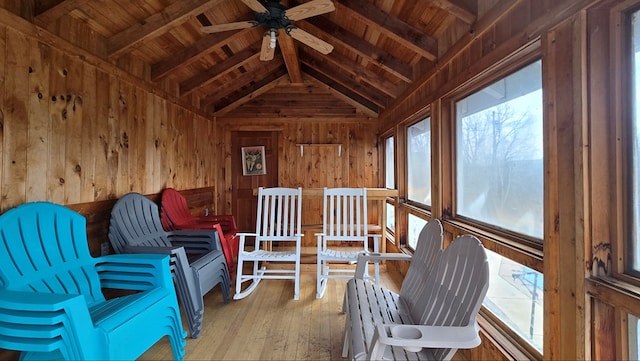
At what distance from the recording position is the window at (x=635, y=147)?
3.60 ft

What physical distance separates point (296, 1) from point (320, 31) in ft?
1.24

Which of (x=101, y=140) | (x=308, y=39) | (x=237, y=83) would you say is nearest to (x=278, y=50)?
(x=237, y=83)

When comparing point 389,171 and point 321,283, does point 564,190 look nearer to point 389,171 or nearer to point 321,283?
point 321,283

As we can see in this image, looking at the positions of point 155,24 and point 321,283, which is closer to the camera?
point 155,24

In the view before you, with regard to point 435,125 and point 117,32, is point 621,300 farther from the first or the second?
point 117,32

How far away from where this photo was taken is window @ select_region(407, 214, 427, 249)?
3.39 meters

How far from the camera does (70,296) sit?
4.30 ft

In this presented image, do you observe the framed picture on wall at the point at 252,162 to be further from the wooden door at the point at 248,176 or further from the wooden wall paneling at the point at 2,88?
the wooden wall paneling at the point at 2,88

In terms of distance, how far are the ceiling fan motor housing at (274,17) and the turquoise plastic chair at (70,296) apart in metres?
1.91

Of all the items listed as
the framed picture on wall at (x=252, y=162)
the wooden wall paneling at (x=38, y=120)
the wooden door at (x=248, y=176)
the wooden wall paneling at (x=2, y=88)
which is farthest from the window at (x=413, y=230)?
the wooden wall paneling at (x=2, y=88)

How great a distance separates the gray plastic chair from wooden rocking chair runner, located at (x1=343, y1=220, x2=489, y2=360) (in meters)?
1.19

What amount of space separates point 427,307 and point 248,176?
4.10 m

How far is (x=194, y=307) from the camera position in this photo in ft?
7.34

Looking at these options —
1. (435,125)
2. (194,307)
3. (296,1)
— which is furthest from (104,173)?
(435,125)
